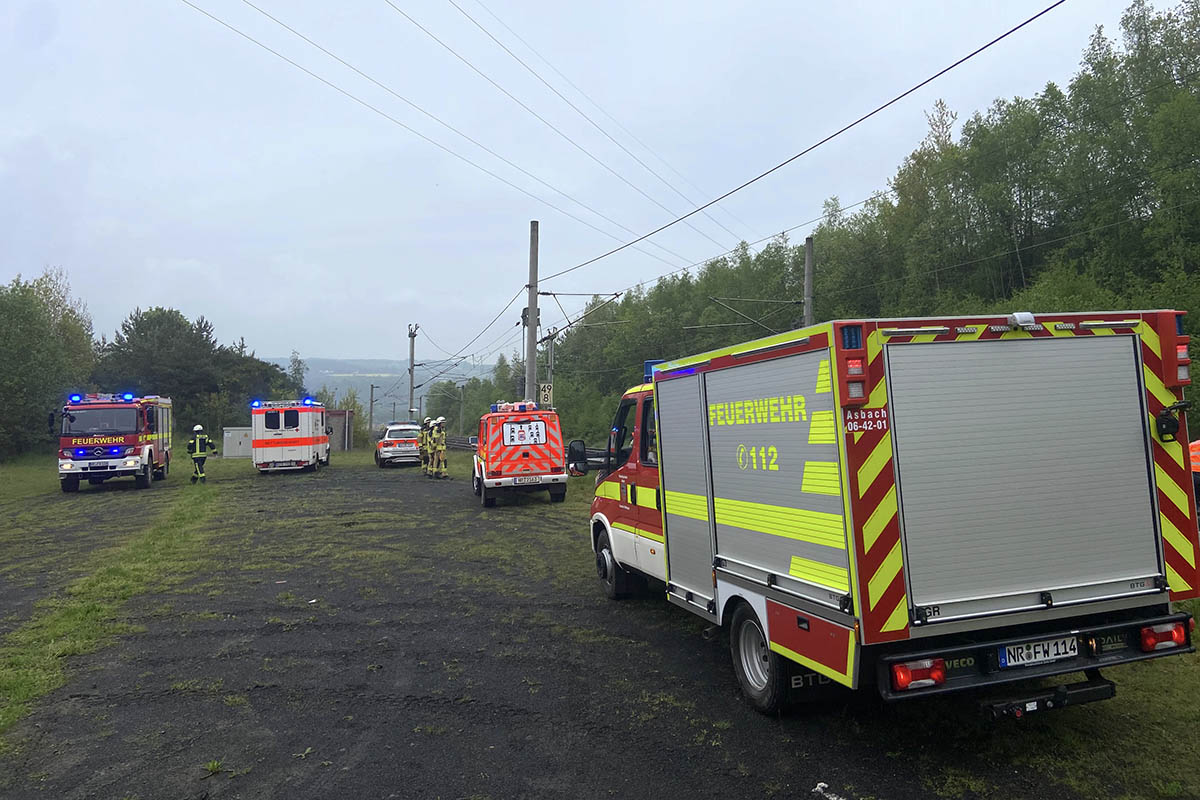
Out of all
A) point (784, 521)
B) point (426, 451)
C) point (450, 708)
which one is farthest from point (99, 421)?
point (784, 521)

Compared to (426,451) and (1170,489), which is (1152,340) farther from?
(426,451)

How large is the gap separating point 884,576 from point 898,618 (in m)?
0.22

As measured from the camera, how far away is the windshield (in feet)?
71.7

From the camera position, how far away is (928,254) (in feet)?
114

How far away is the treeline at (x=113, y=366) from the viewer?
118ft

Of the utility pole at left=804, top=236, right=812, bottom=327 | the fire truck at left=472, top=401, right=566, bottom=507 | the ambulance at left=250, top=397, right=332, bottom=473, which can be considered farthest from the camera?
the ambulance at left=250, top=397, right=332, bottom=473

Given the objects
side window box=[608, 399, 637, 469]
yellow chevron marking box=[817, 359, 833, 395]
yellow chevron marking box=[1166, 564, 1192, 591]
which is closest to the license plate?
yellow chevron marking box=[1166, 564, 1192, 591]

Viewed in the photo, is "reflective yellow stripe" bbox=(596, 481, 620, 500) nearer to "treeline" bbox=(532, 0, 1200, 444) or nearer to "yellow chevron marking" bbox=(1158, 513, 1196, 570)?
"yellow chevron marking" bbox=(1158, 513, 1196, 570)

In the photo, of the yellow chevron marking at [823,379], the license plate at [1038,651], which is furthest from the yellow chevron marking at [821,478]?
the license plate at [1038,651]

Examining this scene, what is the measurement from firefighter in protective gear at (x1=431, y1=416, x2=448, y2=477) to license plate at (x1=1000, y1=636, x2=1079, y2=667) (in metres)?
22.8

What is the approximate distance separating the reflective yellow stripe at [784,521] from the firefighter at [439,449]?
21.2m

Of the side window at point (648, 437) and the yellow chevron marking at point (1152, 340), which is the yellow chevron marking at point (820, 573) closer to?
the yellow chevron marking at point (1152, 340)

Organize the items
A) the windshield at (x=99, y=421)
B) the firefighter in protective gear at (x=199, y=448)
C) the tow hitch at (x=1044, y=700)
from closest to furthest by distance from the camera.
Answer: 1. the tow hitch at (x=1044, y=700)
2. the windshield at (x=99, y=421)
3. the firefighter in protective gear at (x=199, y=448)

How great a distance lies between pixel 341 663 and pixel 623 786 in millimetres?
3176
